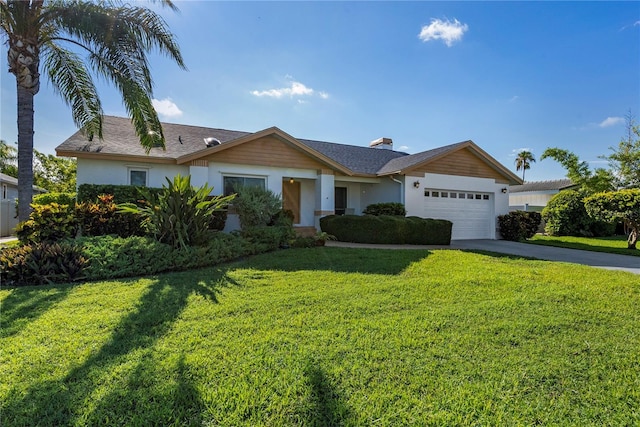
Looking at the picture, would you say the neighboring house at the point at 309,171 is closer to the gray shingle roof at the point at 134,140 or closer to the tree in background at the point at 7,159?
the gray shingle roof at the point at 134,140

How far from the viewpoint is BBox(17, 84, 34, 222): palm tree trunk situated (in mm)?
7805

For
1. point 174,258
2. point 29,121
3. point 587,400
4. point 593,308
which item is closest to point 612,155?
point 593,308

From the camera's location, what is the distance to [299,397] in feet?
8.66

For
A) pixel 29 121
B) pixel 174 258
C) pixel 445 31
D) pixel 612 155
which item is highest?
pixel 445 31

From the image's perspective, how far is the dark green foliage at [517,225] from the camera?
16.0 metres

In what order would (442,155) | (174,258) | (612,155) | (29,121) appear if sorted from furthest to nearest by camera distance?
(612,155), (442,155), (29,121), (174,258)

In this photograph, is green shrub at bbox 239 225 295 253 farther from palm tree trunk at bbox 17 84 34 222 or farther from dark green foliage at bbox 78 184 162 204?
palm tree trunk at bbox 17 84 34 222

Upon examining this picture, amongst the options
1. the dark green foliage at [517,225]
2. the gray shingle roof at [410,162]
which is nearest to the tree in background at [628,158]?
the dark green foliage at [517,225]

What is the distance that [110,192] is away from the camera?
998cm

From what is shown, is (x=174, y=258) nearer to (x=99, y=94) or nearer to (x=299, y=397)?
(x=299, y=397)

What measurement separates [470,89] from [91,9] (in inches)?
530

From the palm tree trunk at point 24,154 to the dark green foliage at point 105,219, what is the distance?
3.52 ft

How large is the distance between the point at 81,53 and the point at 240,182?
6282 millimetres

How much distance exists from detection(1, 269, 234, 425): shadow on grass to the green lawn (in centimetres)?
1
